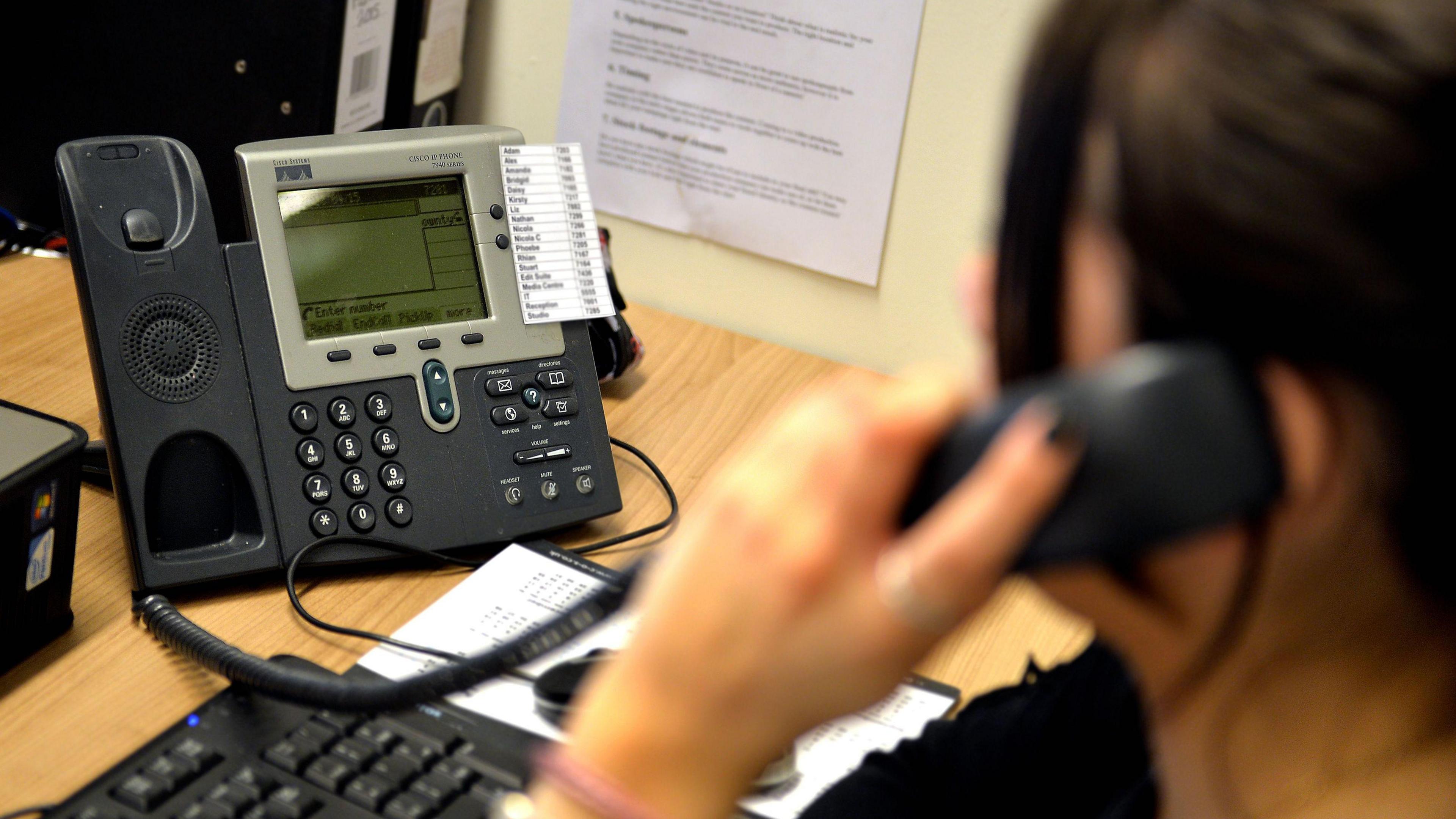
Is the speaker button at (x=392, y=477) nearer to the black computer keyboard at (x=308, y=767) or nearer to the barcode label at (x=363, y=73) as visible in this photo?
the black computer keyboard at (x=308, y=767)

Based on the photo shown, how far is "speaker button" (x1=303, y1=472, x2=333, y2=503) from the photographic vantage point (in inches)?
28.9

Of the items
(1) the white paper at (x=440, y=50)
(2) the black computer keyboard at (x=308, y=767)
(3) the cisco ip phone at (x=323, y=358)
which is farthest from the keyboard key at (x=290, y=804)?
(1) the white paper at (x=440, y=50)

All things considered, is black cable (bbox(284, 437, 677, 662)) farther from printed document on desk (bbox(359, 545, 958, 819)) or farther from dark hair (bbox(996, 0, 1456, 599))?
dark hair (bbox(996, 0, 1456, 599))

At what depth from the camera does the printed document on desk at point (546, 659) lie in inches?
24.3

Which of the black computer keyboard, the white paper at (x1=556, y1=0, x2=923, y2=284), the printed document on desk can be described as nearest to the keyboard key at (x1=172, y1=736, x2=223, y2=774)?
the black computer keyboard

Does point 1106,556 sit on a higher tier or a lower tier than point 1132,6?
lower

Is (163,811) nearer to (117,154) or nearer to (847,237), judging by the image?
(117,154)

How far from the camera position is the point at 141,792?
53 cm

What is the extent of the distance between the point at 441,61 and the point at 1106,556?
3.11 ft

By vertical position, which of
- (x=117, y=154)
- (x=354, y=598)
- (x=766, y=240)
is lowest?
(x=354, y=598)

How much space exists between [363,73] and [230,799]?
0.70 meters

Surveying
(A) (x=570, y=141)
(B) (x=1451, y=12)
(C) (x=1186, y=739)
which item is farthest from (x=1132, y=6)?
(A) (x=570, y=141)

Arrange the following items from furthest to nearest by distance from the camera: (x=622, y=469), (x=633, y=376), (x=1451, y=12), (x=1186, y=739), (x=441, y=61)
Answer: (x=441, y=61), (x=633, y=376), (x=622, y=469), (x=1186, y=739), (x=1451, y=12)

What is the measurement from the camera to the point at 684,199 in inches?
44.1
